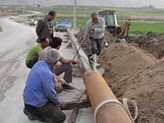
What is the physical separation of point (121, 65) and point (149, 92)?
5389 millimetres

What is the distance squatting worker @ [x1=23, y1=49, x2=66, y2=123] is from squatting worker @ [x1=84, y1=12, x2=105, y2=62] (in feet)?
29.6

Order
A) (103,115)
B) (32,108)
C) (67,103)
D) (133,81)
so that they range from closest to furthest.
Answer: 1. (103,115)
2. (32,108)
3. (67,103)
4. (133,81)

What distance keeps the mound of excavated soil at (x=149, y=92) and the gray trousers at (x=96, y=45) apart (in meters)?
7.94

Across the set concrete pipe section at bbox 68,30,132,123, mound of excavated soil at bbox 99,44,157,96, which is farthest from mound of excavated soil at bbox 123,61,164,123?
mound of excavated soil at bbox 99,44,157,96

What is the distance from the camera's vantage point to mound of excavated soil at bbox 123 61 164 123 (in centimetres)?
830

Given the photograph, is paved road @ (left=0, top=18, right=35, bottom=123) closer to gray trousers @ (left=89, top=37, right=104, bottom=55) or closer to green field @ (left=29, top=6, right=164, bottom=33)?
gray trousers @ (left=89, top=37, right=104, bottom=55)

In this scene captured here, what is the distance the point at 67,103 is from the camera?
1026 cm

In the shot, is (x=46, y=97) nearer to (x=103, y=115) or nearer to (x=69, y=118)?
(x=69, y=118)

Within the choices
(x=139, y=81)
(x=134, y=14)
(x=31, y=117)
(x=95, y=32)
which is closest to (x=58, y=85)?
(x=31, y=117)

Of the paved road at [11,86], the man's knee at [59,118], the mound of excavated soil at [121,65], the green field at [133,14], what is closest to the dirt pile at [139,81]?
the mound of excavated soil at [121,65]

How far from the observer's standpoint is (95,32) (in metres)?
18.9

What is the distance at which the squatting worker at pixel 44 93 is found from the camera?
9250mm


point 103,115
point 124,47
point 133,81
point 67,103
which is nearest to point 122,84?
point 133,81

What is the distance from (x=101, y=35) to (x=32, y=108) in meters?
10.1
